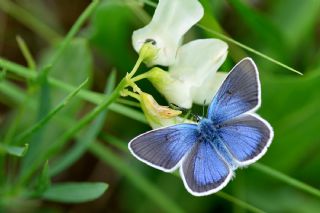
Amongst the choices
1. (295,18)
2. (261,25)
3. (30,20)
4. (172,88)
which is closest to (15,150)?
(172,88)

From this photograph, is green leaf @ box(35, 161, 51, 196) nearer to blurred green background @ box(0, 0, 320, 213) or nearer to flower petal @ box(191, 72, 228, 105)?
blurred green background @ box(0, 0, 320, 213)

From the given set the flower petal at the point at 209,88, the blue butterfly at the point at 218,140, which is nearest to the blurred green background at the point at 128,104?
the flower petal at the point at 209,88

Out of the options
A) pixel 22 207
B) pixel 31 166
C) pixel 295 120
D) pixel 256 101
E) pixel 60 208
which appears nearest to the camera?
pixel 256 101

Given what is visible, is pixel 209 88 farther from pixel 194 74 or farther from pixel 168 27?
pixel 168 27

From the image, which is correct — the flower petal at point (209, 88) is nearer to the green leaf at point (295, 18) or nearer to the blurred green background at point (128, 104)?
the blurred green background at point (128, 104)

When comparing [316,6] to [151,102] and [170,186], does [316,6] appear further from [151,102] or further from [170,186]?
[151,102]

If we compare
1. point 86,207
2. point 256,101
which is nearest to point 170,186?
point 86,207
